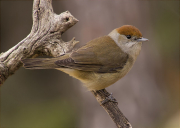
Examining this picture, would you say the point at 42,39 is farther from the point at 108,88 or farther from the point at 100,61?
the point at 108,88

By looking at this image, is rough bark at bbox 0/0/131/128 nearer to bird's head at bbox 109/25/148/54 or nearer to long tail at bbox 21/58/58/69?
long tail at bbox 21/58/58/69

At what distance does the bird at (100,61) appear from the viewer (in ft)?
11.7

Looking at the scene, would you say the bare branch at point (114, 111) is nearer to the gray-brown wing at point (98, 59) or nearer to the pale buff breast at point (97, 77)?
the pale buff breast at point (97, 77)

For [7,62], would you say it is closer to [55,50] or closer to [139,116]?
[55,50]

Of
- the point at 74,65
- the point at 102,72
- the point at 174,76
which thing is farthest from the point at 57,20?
the point at 174,76

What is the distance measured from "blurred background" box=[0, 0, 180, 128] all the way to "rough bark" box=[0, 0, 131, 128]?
1.75 meters

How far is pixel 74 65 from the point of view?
11.7 feet

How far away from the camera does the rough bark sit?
373cm

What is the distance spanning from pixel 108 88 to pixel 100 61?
2.15 metres

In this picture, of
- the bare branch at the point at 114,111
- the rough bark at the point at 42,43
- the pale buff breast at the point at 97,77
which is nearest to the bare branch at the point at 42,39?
the rough bark at the point at 42,43

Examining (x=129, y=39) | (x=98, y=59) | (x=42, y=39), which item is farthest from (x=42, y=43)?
(x=129, y=39)

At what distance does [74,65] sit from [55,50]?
707mm

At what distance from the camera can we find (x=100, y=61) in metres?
3.62

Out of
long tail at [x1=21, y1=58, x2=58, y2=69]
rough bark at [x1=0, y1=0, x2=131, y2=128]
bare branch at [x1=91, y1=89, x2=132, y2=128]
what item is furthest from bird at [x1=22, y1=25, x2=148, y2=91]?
rough bark at [x1=0, y1=0, x2=131, y2=128]
